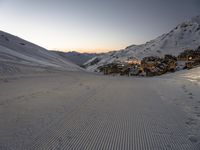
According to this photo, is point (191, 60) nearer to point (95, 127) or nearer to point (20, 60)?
point (20, 60)

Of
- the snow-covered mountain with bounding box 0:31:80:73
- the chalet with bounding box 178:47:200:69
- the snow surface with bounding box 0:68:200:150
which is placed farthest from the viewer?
the chalet with bounding box 178:47:200:69

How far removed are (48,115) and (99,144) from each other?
3.67 m

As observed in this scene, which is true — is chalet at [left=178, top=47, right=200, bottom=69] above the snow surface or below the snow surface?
above

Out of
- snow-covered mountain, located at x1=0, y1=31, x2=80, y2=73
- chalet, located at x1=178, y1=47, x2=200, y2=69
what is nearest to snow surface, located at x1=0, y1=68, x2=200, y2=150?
snow-covered mountain, located at x1=0, y1=31, x2=80, y2=73

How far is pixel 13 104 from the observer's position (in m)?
11.7

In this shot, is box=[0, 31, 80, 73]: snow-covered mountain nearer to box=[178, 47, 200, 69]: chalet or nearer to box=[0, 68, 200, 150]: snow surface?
box=[0, 68, 200, 150]: snow surface

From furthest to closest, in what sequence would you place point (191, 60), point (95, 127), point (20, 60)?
point (191, 60)
point (20, 60)
point (95, 127)

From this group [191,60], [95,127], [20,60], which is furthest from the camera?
[191,60]

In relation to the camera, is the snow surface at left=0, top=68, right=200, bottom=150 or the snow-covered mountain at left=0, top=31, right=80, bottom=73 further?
Result: the snow-covered mountain at left=0, top=31, right=80, bottom=73

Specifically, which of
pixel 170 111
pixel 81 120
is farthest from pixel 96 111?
pixel 170 111

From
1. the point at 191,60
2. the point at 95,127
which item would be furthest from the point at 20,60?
the point at 191,60

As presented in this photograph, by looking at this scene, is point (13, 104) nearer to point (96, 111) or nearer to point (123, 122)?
point (96, 111)

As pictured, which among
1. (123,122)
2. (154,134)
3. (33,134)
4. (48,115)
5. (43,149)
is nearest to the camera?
(43,149)

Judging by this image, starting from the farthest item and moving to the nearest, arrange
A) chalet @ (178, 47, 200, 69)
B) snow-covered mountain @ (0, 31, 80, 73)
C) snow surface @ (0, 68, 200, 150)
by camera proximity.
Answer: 1. chalet @ (178, 47, 200, 69)
2. snow-covered mountain @ (0, 31, 80, 73)
3. snow surface @ (0, 68, 200, 150)
